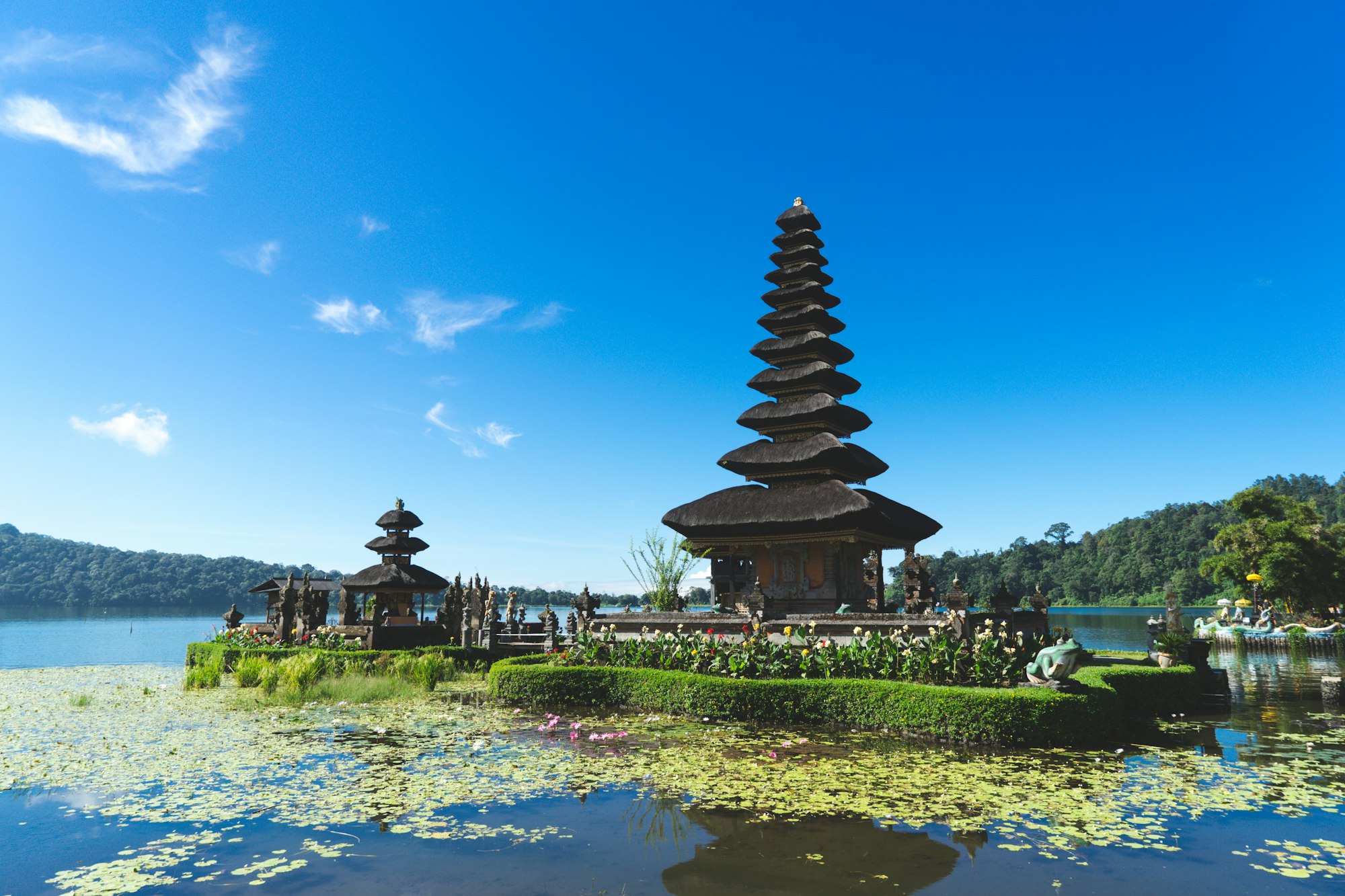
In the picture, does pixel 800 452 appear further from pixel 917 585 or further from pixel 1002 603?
pixel 1002 603

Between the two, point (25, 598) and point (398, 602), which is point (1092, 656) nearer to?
point (398, 602)

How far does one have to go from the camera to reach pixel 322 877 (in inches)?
262

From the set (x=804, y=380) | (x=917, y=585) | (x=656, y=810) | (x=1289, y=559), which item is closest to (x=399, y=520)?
(x=804, y=380)

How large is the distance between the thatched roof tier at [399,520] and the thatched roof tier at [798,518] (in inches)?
704

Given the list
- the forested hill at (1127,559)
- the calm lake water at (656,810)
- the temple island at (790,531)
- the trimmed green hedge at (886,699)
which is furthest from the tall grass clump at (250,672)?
the forested hill at (1127,559)

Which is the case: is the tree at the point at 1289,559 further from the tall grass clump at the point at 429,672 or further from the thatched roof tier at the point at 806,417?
the tall grass clump at the point at 429,672

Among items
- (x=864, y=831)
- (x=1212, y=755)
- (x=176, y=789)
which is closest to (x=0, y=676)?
(x=176, y=789)

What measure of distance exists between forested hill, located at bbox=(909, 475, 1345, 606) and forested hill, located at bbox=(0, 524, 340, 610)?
392 feet

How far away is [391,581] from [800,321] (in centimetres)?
2267

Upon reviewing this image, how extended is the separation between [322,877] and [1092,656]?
19137 millimetres

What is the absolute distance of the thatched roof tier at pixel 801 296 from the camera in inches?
1201

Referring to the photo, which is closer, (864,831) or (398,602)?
(864,831)

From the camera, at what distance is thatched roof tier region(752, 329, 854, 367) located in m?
29.5

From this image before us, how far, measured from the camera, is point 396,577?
36.4m
